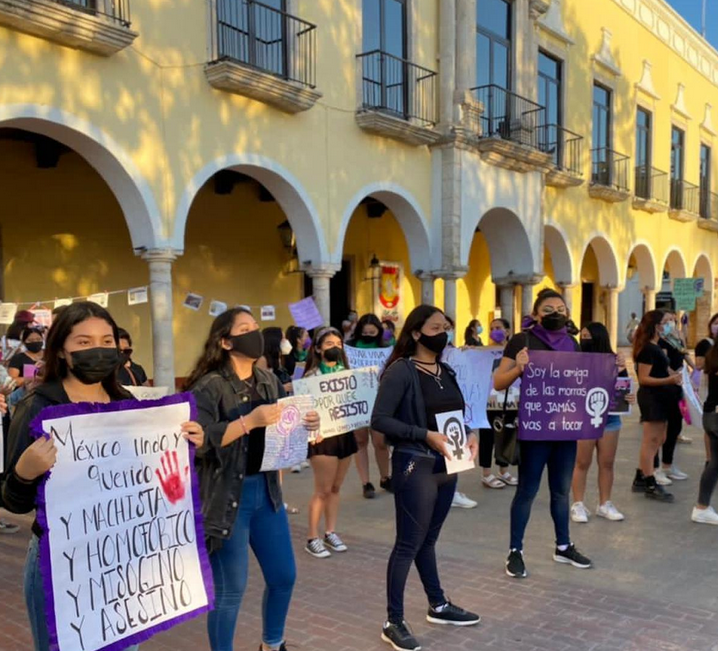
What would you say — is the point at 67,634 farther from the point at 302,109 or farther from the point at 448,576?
the point at 302,109

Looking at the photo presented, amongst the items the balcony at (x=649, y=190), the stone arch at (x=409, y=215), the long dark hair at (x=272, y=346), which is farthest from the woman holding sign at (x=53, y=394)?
the balcony at (x=649, y=190)

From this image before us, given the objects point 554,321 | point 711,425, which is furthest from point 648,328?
point 554,321

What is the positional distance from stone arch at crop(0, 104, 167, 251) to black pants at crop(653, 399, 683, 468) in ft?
21.8

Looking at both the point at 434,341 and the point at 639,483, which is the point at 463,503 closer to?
the point at 639,483

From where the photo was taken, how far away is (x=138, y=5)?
28.4ft

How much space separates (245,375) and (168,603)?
106 cm

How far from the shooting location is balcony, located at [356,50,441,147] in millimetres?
11883

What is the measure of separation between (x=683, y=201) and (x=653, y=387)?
20.5 meters

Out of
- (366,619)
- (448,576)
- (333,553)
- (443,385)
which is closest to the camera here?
(443,385)

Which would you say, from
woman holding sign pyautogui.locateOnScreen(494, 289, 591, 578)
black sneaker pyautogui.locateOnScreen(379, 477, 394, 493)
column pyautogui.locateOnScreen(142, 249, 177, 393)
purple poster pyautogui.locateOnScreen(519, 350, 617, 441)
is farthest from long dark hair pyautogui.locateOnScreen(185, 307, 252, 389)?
column pyautogui.locateOnScreen(142, 249, 177, 393)

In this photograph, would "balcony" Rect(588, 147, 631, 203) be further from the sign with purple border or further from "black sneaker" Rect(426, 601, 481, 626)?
the sign with purple border

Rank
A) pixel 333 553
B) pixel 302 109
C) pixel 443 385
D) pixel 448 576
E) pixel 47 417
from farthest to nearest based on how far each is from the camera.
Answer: pixel 302 109 → pixel 333 553 → pixel 448 576 → pixel 443 385 → pixel 47 417

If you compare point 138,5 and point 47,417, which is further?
point 138,5

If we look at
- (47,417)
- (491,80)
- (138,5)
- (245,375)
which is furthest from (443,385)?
(491,80)
